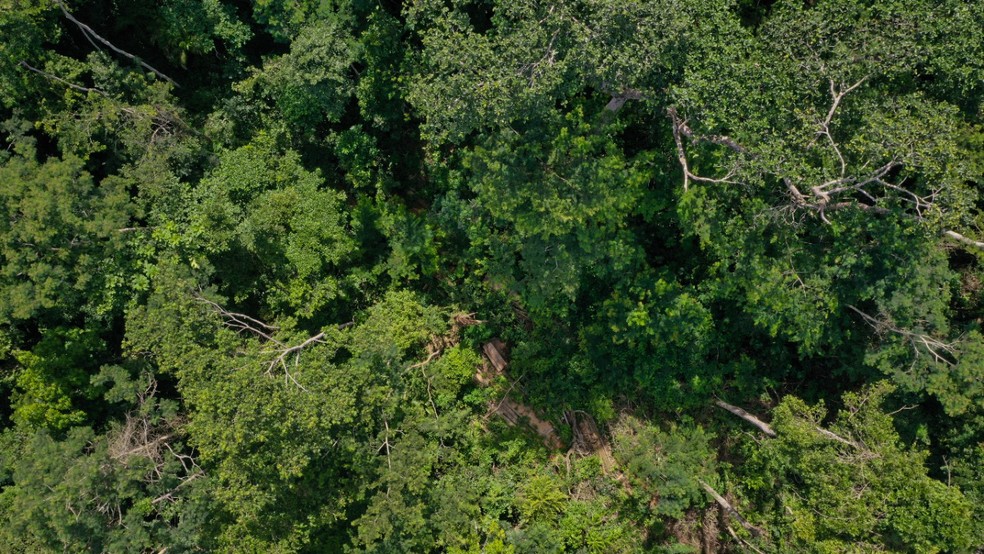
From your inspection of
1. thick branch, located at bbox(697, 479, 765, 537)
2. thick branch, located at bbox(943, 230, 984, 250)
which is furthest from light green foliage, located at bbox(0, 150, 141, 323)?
thick branch, located at bbox(943, 230, 984, 250)

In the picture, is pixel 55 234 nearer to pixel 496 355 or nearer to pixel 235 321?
pixel 235 321

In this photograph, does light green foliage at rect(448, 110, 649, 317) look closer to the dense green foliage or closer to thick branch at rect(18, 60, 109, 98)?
the dense green foliage

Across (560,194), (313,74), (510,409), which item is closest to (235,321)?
(313,74)

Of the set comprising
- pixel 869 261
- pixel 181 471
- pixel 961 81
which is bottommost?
pixel 181 471

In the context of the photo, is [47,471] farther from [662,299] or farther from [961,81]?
[961,81]

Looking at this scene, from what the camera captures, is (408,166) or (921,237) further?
(408,166)

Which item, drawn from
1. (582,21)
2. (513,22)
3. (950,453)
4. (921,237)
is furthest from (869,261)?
(513,22)
